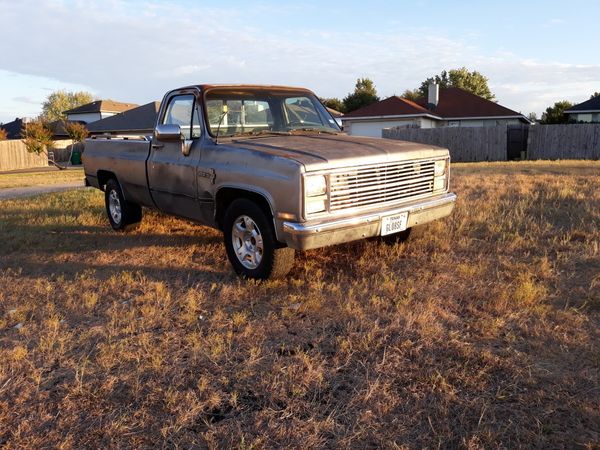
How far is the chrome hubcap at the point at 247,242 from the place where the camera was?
15.9 ft

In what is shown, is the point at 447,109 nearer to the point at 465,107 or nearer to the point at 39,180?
the point at 465,107

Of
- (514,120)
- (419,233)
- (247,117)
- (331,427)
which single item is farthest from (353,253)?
(514,120)

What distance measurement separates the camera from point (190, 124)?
231 inches

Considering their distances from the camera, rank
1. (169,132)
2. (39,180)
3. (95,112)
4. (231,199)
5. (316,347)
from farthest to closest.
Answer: (95,112) → (39,180) → (169,132) → (231,199) → (316,347)

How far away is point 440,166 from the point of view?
551cm

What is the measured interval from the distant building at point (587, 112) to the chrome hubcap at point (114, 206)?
3695cm

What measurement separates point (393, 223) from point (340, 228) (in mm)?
639

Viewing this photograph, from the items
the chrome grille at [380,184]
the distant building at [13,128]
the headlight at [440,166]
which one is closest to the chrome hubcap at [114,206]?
the chrome grille at [380,184]

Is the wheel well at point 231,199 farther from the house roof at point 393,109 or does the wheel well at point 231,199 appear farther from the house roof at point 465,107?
the house roof at point 465,107

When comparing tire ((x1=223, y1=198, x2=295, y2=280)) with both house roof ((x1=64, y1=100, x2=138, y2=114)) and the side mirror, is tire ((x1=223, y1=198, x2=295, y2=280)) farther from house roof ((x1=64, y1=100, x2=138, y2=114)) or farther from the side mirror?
house roof ((x1=64, y1=100, x2=138, y2=114))

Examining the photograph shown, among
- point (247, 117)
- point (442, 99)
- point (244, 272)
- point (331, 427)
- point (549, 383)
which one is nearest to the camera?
point (331, 427)

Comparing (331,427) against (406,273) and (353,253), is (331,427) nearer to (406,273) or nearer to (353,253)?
(406,273)

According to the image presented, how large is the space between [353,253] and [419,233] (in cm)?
87

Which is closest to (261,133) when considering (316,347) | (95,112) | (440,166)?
(440,166)
